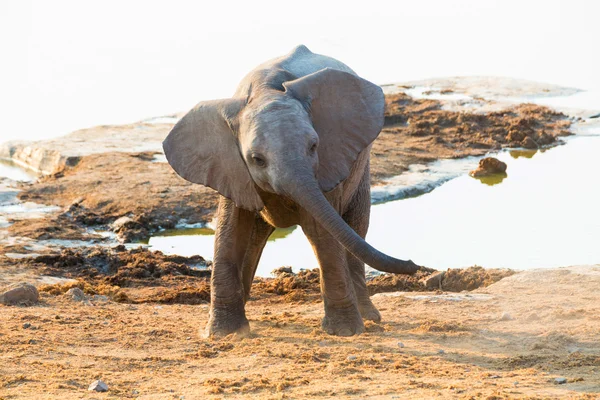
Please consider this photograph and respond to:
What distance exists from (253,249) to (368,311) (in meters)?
1.03

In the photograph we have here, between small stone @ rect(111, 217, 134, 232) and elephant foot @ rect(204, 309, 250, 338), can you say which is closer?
elephant foot @ rect(204, 309, 250, 338)

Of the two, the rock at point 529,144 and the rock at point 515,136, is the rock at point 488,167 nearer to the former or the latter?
the rock at point 529,144

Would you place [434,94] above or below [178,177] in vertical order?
above

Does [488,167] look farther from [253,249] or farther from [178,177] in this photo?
[253,249]

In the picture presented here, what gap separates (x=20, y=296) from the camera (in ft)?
27.5

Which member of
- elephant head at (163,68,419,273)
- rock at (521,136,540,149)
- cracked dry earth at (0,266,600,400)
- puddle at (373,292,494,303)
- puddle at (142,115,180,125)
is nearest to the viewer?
cracked dry earth at (0,266,600,400)

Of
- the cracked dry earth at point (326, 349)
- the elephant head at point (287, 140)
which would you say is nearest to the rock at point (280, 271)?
the cracked dry earth at point (326, 349)

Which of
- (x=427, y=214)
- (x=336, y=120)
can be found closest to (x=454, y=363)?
(x=336, y=120)

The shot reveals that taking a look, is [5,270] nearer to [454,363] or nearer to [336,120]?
[336,120]

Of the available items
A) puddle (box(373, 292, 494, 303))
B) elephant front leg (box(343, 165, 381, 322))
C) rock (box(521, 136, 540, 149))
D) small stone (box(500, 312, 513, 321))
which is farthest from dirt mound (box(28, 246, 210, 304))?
rock (box(521, 136, 540, 149))

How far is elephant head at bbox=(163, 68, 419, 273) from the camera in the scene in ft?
20.2

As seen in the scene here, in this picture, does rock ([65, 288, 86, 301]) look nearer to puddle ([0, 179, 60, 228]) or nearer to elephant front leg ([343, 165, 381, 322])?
elephant front leg ([343, 165, 381, 322])

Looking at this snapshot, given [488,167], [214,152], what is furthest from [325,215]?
[488,167]

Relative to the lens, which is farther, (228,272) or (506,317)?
(506,317)
